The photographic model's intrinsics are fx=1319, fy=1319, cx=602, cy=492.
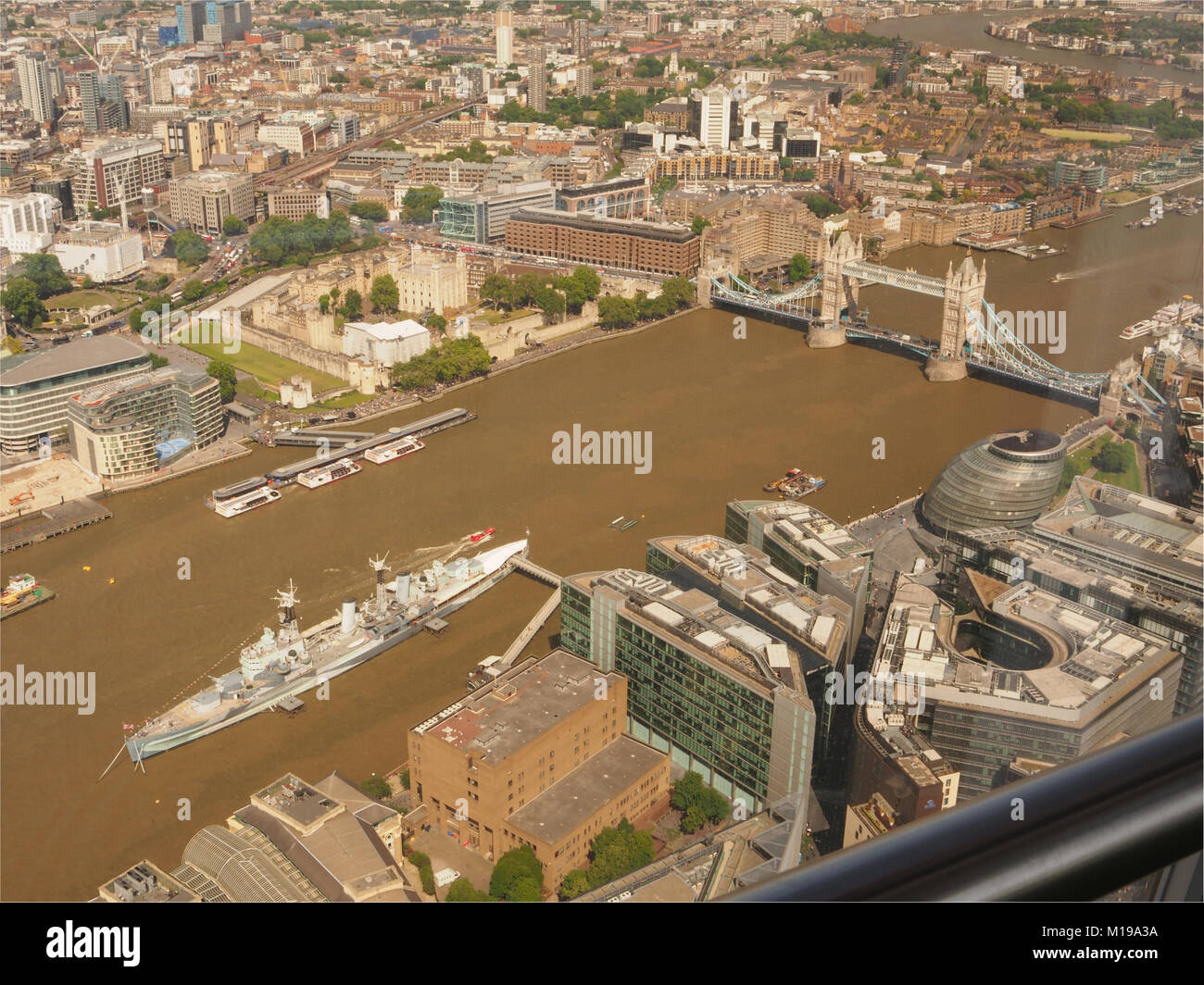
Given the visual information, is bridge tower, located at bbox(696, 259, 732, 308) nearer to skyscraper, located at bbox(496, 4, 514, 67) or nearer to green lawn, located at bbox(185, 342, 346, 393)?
green lawn, located at bbox(185, 342, 346, 393)

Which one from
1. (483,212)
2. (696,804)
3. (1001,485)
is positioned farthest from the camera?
(483,212)

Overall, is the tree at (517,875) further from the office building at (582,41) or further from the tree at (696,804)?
the office building at (582,41)

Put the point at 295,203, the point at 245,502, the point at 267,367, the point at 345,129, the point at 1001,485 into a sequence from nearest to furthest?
the point at 1001,485, the point at 245,502, the point at 267,367, the point at 295,203, the point at 345,129

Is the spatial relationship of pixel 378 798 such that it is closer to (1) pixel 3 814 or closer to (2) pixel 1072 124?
(1) pixel 3 814

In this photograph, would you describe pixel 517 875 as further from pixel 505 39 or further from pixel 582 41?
pixel 505 39

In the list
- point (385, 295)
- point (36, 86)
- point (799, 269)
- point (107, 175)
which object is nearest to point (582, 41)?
point (36, 86)
